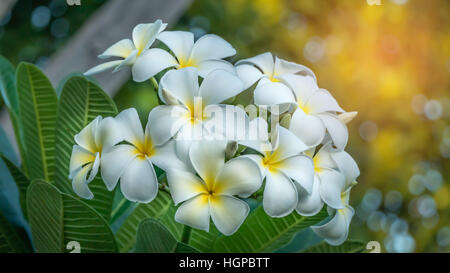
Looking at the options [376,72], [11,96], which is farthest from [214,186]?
[376,72]

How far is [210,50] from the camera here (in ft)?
1.19

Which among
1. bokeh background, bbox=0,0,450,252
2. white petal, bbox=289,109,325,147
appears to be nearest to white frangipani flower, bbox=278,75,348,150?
white petal, bbox=289,109,325,147

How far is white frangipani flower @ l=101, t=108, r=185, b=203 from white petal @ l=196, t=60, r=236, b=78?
0.06 meters

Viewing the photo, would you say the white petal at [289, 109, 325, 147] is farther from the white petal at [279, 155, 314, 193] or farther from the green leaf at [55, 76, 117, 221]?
the green leaf at [55, 76, 117, 221]

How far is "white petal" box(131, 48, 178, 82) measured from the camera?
33 centimetres

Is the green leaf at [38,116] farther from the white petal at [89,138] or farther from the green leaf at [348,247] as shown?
the green leaf at [348,247]

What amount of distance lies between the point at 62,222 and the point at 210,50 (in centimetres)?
16

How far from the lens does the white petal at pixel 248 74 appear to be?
34 cm

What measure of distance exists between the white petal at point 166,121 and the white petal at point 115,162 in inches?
0.8

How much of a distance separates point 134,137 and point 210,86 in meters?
0.06

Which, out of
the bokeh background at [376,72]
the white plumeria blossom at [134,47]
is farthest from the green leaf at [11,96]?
the bokeh background at [376,72]

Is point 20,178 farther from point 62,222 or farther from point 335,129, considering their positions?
point 335,129

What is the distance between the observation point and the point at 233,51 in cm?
36

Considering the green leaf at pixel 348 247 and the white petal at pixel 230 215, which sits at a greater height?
the white petal at pixel 230 215
